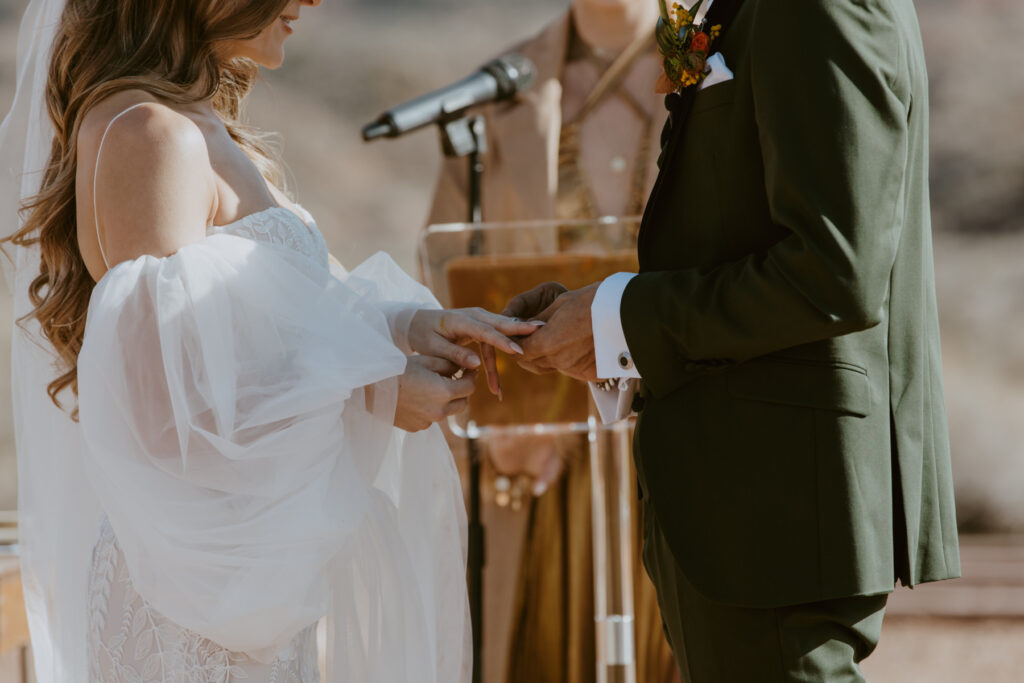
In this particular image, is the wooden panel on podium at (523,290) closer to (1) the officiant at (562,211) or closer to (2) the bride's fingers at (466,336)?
(1) the officiant at (562,211)

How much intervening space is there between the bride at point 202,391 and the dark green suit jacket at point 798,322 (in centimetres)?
38

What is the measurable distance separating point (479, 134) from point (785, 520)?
158cm

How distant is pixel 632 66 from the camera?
10.4 ft

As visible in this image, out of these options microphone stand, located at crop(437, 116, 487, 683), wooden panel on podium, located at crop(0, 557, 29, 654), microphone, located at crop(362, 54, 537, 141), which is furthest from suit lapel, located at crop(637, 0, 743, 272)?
wooden panel on podium, located at crop(0, 557, 29, 654)

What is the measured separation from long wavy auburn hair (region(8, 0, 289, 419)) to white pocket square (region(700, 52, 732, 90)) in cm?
75

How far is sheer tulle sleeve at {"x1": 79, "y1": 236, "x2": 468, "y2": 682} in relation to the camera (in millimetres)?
1441

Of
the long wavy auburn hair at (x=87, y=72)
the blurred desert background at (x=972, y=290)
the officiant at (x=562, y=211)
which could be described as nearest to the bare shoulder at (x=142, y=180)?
the long wavy auburn hair at (x=87, y=72)

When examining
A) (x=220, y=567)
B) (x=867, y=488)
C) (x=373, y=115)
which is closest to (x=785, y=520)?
(x=867, y=488)

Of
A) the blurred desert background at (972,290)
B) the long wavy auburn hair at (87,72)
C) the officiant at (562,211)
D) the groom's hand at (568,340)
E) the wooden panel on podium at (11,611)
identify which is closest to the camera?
the groom's hand at (568,340)

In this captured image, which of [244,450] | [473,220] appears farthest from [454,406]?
[473,220]

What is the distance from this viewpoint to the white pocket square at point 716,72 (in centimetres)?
137

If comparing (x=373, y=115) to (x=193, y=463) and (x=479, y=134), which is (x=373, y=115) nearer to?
(x=479, y=134)

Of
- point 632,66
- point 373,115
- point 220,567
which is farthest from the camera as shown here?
point 373,115

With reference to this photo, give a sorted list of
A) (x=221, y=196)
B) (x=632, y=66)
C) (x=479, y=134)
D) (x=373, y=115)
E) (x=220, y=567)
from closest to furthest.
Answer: (x=220, y=567) → (x=221, y=196) → (x=479, y=134) → (x=632, y=66) → (x=373, y=115)
